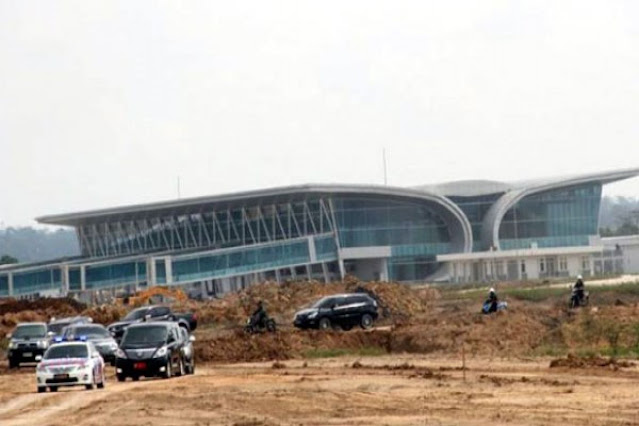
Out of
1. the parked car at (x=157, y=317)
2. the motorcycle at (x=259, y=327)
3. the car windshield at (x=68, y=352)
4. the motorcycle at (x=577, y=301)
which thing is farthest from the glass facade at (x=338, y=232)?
the car windshield at (x=68, y=352)

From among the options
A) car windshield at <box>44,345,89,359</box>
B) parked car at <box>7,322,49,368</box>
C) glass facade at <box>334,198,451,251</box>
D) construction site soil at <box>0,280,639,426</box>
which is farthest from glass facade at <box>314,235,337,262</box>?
car windshield at <box>44,345,89,359</box>

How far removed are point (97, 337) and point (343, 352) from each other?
371 inches

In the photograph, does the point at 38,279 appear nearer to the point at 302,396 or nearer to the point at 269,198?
the point at 269,198

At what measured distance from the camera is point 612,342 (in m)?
53.9

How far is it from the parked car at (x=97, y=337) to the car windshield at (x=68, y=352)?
39.4 ft

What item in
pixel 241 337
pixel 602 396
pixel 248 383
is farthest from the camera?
pixel 241 337

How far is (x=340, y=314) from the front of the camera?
68.7 m

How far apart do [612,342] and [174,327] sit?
1690 centimetres

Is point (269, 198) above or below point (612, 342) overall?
above

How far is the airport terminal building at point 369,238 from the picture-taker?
417 feet

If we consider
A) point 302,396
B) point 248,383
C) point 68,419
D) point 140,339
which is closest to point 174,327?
point 140,339

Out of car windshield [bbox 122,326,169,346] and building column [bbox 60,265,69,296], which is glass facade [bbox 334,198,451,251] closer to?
building column [bbox 60,265,69,296]

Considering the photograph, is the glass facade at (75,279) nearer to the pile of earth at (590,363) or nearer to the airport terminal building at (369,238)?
the airport terminal building at (369,238)

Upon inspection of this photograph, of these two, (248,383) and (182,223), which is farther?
(182,223)
